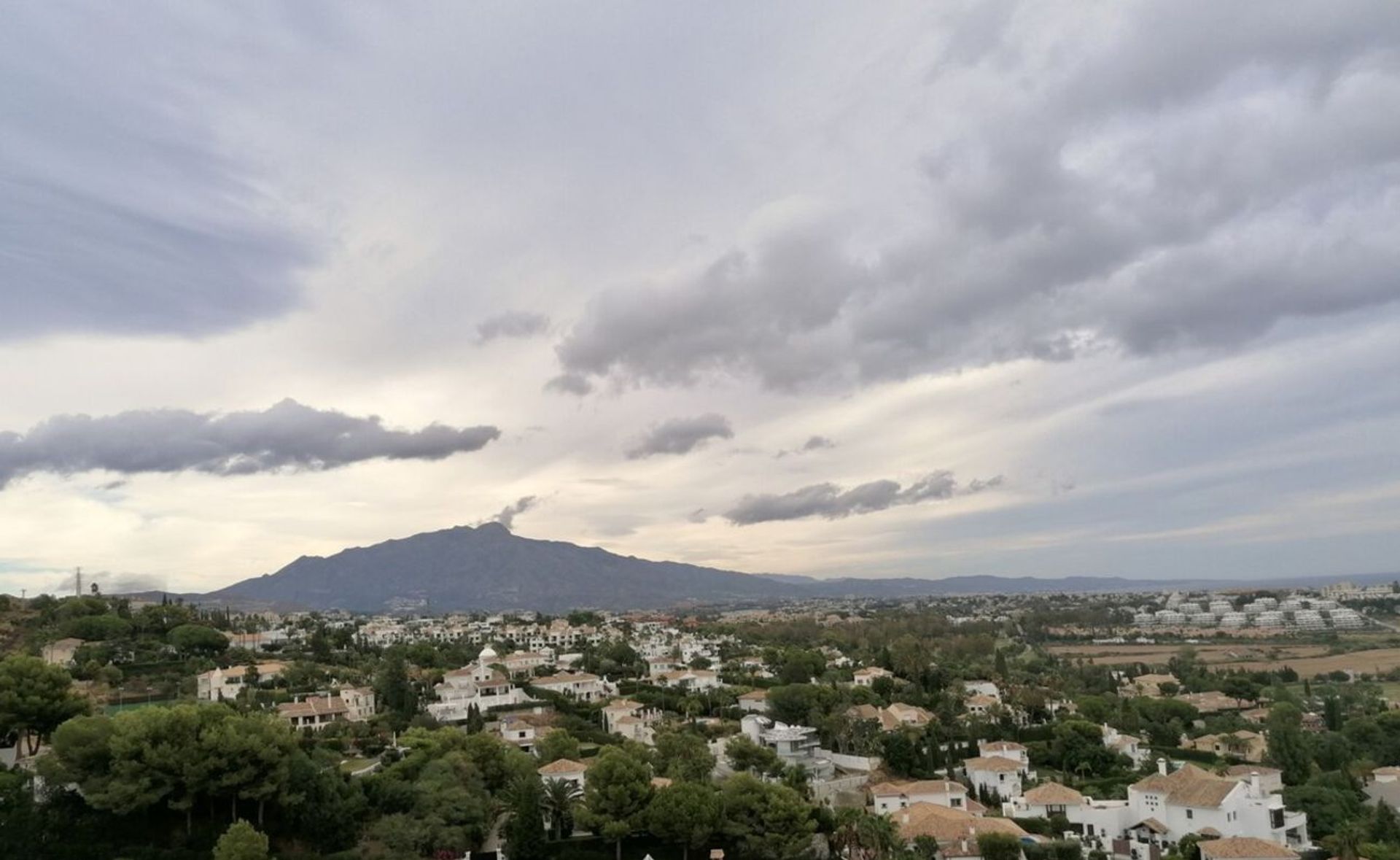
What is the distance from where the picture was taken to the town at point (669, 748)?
90.7 feet

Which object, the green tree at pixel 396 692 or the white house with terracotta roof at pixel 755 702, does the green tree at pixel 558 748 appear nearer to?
the green tree at pixel 396 692

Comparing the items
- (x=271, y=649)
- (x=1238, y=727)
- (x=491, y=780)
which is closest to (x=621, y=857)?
(x=491, y=780)

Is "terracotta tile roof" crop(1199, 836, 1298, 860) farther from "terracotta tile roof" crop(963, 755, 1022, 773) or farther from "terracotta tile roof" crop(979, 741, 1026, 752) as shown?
"terracotta tile roof" crop(979, 741, 1026, 752)

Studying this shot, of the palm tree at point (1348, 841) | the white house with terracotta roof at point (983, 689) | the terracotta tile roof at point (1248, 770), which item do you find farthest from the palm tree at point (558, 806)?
the white house with terracotta roof at point (983, 689)

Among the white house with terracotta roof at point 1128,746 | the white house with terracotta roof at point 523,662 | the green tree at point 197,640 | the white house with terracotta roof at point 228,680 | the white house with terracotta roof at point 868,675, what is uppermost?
the green tree at point 197,640

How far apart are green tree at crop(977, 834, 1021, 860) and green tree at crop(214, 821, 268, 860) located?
66.0 feet

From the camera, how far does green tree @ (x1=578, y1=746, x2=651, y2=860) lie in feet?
96.8

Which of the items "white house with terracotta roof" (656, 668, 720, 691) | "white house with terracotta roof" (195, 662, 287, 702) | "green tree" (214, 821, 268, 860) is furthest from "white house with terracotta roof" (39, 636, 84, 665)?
"white house with terracotta roof" (656, 668, 720, 691)

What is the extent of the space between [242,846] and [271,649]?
47.2 m

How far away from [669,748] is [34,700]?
71.5 feet

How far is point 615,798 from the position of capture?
98.0 ft

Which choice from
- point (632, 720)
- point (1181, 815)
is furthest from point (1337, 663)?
point (632, 720)

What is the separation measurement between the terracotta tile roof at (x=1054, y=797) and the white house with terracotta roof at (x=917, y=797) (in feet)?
6.63

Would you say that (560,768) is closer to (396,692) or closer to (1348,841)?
(396,692)
